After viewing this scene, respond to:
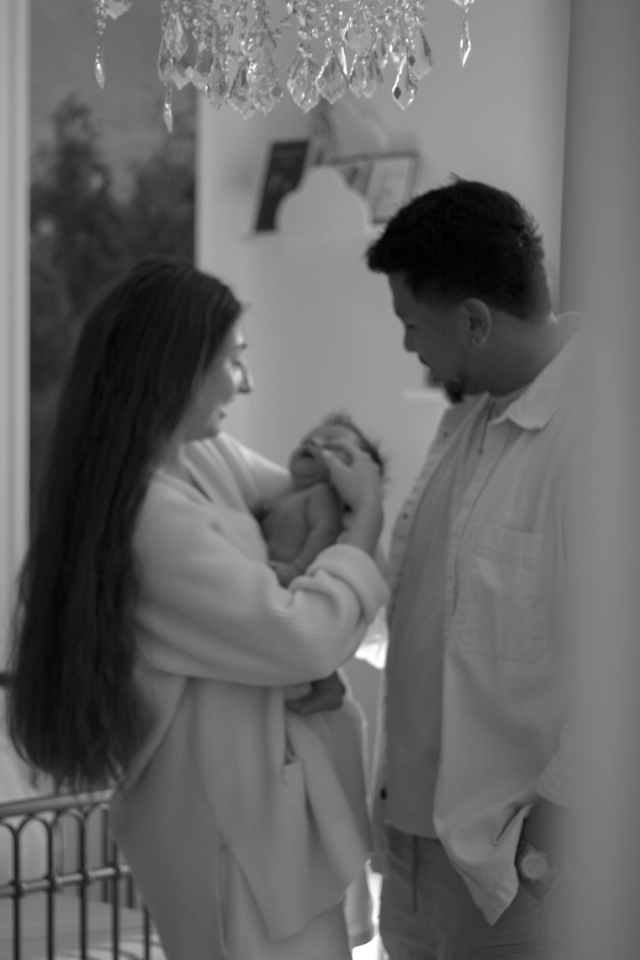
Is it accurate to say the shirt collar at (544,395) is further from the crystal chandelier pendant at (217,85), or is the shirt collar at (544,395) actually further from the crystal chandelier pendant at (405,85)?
the crystal chandelier pendant at (217,85)

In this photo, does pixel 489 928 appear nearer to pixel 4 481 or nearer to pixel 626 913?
pixel 626 913

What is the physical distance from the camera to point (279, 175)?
12.8ft

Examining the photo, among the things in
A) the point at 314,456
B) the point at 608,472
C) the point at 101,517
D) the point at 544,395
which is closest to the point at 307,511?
the point at 314,456

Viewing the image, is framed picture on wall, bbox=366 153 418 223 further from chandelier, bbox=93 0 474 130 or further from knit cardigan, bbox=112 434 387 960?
chandelier, bbox=93 0 474 130

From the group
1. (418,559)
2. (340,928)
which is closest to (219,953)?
(340,928)

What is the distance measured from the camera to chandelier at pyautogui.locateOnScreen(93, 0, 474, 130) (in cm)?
121

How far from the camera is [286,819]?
60.4 inches

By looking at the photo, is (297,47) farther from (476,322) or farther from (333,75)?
(476,322)

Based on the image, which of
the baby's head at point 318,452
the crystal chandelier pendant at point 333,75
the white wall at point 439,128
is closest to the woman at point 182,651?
the baby's head at point 318,452

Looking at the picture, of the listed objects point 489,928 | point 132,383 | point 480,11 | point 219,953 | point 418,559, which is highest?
point 480,11

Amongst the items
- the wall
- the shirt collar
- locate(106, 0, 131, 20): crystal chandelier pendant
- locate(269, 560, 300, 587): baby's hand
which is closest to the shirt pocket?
the shirt collar

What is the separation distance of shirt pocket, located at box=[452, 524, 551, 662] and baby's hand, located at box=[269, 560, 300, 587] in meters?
0.37

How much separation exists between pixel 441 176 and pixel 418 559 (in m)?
2.10

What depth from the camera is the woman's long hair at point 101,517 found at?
1.50 m
